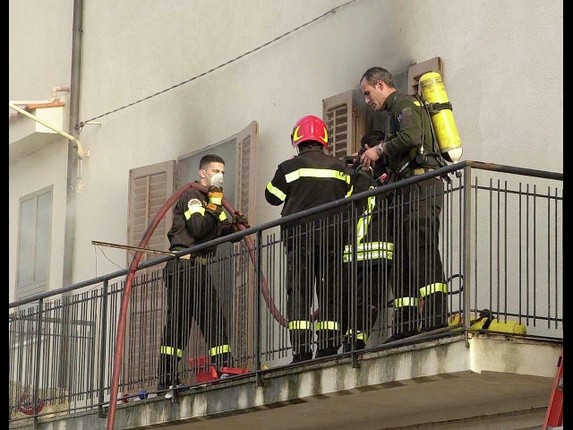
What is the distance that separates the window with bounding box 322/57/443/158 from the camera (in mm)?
13789

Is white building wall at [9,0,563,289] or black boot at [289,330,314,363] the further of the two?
white building wall at [9,0,563,289]

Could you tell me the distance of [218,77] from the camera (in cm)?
1616

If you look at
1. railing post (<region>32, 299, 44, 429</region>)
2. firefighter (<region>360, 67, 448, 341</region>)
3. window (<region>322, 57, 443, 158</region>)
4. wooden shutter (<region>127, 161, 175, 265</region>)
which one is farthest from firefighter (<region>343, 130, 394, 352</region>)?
wooden shutter (<region>127, 161, 175, 265</region>)

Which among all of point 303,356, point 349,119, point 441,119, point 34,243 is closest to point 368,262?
point 303,356

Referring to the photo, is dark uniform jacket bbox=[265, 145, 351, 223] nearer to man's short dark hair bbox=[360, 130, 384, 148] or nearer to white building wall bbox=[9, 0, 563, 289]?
man's short dark hair bbox=[360, 130, 384, 148]

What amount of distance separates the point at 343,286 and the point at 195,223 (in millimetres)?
2302

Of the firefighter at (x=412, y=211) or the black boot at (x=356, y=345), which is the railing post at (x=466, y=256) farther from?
the black boot at (x=356, y=345)

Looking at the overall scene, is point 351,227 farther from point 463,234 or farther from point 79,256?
point 79,256

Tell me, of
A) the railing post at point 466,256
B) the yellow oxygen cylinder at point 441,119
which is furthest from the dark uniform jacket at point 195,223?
the railing post at point 466,256

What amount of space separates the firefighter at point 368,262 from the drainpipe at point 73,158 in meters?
7.44

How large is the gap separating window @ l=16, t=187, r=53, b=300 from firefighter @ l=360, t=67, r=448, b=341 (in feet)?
27.4

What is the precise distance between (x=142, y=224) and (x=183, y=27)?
6.91 ft

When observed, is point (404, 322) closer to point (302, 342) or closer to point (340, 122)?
point (302, 342)

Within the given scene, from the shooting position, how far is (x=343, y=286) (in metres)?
11.3
